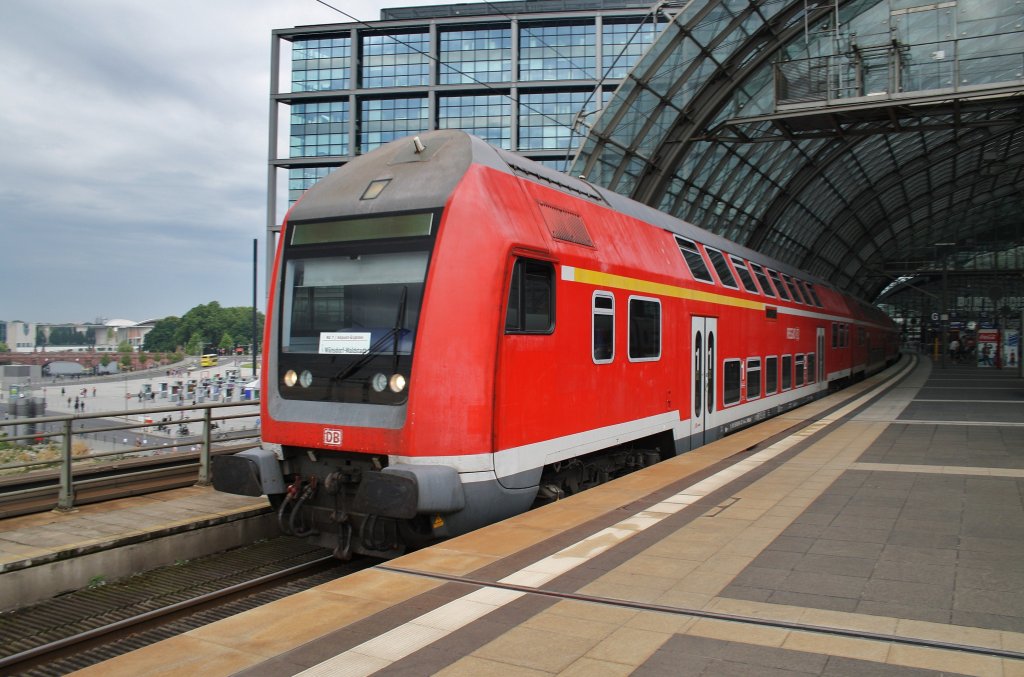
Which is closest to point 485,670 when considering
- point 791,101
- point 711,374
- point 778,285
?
point 711,374

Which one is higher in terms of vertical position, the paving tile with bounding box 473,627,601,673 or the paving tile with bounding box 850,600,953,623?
the paving tile with bounding box 850,600,953,623

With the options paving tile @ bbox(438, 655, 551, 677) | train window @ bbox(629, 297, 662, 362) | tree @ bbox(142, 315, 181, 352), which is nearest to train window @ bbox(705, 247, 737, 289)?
train window @ bbox(629, 297, 662, 362)

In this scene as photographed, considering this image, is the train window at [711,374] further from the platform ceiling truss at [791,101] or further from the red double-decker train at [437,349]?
the platform ceiling truss at [791,101]

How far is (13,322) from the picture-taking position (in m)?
31.3

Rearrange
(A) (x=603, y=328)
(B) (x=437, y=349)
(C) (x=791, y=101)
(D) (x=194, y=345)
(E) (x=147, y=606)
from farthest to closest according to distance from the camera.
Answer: (D) (x=194, y=345), (C) (x=791, y=101), (A) (x=603, y=328), (E) (x=147, y=606), (B) (x=437, y=349)

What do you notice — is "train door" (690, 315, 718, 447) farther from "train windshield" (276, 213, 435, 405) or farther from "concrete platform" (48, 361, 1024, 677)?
"train windshield" (276, 213, 435, 405)

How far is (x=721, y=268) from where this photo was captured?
13.2 metres

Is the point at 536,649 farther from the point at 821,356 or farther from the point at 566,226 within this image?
the point at 821,356

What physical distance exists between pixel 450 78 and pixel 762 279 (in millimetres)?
43100

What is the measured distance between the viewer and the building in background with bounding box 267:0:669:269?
52688 mm

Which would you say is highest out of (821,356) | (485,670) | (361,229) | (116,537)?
(361,229)

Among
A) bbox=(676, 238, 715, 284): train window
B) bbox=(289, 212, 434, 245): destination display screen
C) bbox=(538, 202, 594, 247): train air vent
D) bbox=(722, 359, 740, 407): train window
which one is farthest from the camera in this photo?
bbox=(722, 359, 740, 407): train window

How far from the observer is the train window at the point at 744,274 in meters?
14.1

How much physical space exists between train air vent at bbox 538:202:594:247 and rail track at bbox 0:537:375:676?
3.95 m
